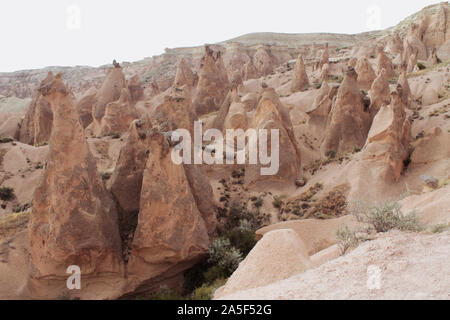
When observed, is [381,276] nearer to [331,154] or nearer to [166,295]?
[166,295]

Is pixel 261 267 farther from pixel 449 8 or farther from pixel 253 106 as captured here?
pixel 449 8

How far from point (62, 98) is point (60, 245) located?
3963mm

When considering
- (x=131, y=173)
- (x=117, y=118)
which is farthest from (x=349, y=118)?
(x=117, y=118)

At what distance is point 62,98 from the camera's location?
9.65 meters

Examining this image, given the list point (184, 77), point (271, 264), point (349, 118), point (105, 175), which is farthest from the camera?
point (184, 77)

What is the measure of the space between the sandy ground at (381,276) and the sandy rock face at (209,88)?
26.3 m

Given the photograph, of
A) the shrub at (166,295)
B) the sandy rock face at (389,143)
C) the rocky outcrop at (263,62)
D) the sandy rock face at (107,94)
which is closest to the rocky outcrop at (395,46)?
the rocky outcrop at (263,62)

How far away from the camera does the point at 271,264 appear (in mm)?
6047

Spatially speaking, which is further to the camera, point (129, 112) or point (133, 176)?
point (129, 112)

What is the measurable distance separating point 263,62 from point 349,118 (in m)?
39.4

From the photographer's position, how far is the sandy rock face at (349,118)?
17984mm

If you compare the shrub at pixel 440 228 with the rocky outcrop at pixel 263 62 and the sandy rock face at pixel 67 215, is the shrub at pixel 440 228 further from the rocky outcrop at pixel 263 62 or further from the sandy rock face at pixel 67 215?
the rocky outcrop at pixel 263 62

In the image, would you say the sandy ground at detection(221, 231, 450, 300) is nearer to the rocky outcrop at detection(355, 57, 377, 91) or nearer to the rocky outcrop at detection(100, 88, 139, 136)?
the rocky outcrop at detection(355, 57, 377, 91)
